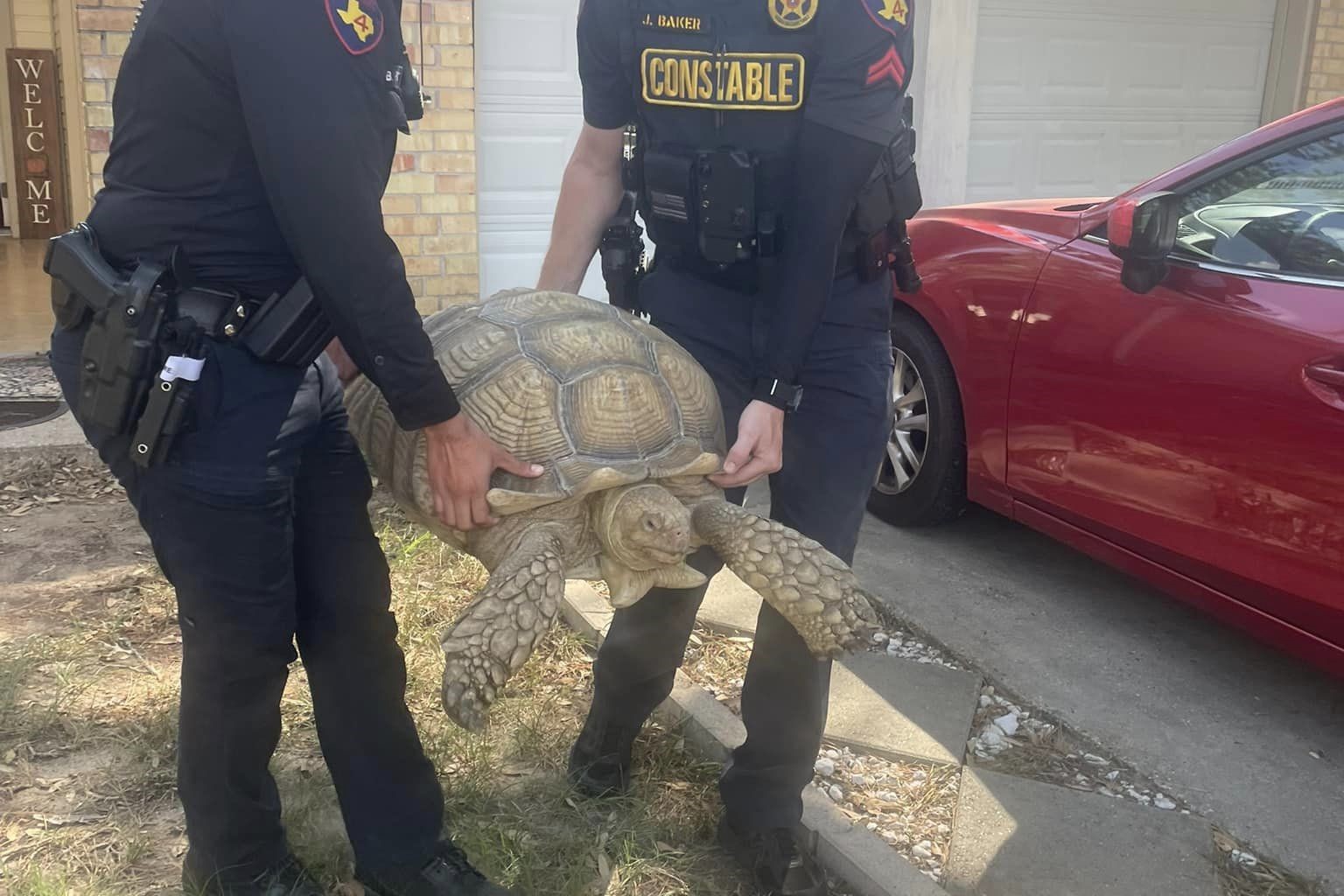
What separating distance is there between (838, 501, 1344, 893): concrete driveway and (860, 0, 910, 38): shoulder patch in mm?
2040

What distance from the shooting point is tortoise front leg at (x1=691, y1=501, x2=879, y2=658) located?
212 cm

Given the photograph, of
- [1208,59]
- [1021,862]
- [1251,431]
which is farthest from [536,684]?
[1208,59]

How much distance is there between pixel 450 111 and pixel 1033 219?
3.42m

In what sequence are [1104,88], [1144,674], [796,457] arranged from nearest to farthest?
[796,457]
[1144,674]
[1104,88]

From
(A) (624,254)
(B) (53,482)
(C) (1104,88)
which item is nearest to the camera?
(A) (624,254)

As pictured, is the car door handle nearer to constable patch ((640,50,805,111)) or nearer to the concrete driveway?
the concrete driveway

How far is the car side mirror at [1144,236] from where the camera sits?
334 cm

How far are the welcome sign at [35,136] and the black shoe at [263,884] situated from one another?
9.80m

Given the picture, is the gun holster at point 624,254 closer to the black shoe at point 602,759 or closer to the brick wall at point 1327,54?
the black shoe at point 602,759

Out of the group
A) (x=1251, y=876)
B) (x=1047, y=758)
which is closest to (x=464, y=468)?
(x=1047, y=758)

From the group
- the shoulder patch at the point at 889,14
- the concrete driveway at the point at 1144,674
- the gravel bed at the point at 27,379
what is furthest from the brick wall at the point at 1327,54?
the gravel bed at the point at 27,379

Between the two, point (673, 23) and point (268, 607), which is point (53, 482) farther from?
point (673, 23)

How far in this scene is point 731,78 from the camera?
2.26 metres

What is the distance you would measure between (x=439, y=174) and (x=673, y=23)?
4.27m
